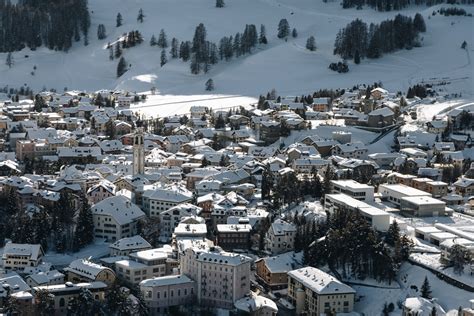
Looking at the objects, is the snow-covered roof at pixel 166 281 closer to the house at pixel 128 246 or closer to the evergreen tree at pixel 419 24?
the house at pixel 128 246

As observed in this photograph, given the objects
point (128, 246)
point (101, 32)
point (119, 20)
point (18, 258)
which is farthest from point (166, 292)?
point (119, 20)

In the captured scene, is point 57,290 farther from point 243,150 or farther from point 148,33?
point 148,33

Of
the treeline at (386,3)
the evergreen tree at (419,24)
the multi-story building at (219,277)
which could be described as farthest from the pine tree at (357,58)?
the multi-story building at (219,277)

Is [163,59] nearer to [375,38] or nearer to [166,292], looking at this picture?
[375,38]

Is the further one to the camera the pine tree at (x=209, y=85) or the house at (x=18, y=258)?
the pine tree at (x=209, y=85)

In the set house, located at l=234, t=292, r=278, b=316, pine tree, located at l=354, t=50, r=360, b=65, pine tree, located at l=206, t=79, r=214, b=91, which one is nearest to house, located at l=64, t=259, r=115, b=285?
house, located at l=234, t=292, r=278, b=316

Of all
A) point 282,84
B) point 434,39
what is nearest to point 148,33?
point 282,84

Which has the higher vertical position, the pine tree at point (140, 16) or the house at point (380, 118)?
the pine tree at point (140, 16)
